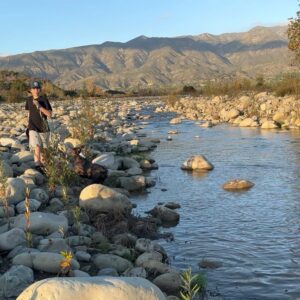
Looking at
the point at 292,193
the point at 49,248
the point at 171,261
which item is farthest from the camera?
the point at 292,193

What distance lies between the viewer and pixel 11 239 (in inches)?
239

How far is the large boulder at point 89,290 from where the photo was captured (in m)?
3.89

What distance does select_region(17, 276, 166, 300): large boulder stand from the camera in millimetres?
3895

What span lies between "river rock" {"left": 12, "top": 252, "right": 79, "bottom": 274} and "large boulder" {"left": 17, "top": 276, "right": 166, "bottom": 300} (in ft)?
4.59

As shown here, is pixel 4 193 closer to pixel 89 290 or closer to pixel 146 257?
pixel 146 257

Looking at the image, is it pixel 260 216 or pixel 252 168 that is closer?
pixel 260 216

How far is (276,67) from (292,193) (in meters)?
176

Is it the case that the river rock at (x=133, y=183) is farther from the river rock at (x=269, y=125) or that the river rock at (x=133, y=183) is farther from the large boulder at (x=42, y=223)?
the river rock at (x=269, y=125)

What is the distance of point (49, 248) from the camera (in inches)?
238

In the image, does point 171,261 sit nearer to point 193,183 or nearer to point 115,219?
point 115,219

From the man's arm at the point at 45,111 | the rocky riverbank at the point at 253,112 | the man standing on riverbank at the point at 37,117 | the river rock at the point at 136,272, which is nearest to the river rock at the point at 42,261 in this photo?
the river rock at the point at 136,272

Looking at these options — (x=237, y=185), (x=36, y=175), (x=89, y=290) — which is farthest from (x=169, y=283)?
(x=237, y=185)

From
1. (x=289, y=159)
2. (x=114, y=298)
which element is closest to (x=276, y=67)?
(x=289, y=159)

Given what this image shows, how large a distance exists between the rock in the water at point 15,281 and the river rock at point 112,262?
3.24ft
